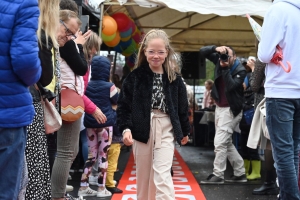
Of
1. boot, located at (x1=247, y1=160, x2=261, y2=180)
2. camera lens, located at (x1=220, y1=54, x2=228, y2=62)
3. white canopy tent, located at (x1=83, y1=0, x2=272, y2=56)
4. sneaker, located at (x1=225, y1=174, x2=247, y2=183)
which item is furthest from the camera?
white canopy tent, located at (x1=83, y1=0, x2=272, y2=56)

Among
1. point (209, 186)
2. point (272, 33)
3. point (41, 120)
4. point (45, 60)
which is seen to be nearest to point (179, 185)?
point (209, 186)

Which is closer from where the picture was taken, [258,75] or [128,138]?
[128,138]

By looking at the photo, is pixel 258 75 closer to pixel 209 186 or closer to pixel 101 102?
pixel 101 102

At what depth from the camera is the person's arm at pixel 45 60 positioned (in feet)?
12.1

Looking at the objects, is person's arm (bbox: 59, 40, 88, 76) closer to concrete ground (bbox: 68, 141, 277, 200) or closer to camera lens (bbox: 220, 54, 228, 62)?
concrete ground (bbox: 68, 141, 277, 200)

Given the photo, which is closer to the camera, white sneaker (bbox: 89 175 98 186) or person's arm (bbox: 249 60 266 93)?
person's arm (bbox: 249 60 266 93)

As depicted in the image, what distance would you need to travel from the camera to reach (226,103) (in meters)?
7.41

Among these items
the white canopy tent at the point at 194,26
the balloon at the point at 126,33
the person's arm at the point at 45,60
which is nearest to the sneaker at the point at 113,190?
the person's arm at the point at 45,60

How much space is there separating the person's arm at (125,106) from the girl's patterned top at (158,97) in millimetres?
195

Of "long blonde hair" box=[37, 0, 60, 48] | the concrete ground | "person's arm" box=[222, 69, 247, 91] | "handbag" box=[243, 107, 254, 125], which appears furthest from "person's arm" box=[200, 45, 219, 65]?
"long blonde hair" box=[37, 0, 60, 48]

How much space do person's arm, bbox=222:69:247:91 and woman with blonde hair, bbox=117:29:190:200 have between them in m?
2.63

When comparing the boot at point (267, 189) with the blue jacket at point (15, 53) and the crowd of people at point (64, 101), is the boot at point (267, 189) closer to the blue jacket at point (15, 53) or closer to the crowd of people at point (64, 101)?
the crowd of people at point (64, 101)

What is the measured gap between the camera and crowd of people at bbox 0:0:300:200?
291cm

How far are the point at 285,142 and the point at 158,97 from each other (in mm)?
1113
